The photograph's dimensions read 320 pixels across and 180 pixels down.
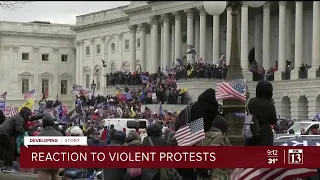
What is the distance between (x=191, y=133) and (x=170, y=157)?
1.85 feet

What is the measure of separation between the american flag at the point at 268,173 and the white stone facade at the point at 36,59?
91293 mm

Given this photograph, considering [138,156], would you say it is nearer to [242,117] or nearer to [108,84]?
[242,117]

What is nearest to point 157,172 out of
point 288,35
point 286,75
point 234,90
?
point 234,90

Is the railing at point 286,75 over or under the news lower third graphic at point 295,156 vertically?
over

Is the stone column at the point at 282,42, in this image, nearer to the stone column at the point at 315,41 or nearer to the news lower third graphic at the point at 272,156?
the stone column at the point at 315,41

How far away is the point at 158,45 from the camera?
7794cm

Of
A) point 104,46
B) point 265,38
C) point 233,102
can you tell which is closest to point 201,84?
point 265,38

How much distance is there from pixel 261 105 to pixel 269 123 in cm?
36

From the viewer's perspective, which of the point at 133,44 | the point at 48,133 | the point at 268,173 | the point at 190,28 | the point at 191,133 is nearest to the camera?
the point at 268,173

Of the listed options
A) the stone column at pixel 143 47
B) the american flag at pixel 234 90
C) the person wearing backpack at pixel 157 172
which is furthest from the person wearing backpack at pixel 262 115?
the stone column at pixel 143 47

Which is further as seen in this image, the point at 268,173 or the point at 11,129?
the point at 11,129

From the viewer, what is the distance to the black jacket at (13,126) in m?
17.4

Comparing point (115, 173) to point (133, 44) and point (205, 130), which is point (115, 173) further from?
point (133, 44)

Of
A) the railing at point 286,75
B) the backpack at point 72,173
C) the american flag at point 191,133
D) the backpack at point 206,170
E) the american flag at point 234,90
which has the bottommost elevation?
the backpack at point 72,173
